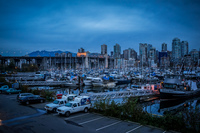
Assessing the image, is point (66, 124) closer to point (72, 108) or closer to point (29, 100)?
point (72, 108)

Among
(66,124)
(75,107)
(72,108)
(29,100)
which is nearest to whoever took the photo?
(66,124)

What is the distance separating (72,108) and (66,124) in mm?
2390

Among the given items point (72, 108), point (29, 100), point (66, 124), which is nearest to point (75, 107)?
point (72, 108)

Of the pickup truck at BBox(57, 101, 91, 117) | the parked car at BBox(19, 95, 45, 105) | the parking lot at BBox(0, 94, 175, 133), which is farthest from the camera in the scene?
the parked car at BBox(19, 95, 45, 105)

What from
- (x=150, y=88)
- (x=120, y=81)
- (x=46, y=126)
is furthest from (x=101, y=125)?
(x=120, y=81)

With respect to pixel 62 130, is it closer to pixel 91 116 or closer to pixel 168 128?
pixel 91 116

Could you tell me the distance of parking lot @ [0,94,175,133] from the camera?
32.5 ft

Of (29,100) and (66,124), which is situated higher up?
(29,100)

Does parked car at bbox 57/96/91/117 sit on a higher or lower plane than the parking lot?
higher

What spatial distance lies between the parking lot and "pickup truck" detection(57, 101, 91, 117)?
38cm

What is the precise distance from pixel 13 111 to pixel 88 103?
737 cm

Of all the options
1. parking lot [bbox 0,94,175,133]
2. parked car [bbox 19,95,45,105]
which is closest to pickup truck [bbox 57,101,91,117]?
parking lot [bbox 0,94,175,133]

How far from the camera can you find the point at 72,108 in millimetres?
13438

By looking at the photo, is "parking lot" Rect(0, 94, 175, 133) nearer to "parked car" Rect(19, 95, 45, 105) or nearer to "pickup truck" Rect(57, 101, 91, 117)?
"pickup truck" Rect(57, 101, 91, 117)
